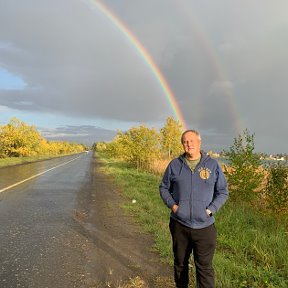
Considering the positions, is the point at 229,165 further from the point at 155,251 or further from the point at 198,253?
the point at 198,253

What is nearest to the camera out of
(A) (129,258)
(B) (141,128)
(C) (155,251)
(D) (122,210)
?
(A) (129,258)

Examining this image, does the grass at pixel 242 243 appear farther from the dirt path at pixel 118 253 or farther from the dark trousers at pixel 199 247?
the dark trousers at pixel 199 247

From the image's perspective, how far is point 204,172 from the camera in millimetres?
3762

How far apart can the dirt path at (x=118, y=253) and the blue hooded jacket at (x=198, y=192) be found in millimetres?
1203

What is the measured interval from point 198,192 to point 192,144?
1.68 ft

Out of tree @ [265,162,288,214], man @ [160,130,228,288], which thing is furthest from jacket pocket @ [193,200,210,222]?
tree @ [265,162,288,214]

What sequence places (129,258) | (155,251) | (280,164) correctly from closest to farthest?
(129,258) < (155,251) < (280,164)

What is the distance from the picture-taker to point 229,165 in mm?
10664

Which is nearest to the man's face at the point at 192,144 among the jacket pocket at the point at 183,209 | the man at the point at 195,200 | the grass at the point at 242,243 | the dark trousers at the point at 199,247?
the man at the point at 195,200

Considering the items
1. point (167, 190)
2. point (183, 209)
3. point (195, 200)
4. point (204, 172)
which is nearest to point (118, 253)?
point (167, 190)

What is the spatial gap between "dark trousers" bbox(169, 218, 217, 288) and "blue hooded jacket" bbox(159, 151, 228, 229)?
82 mm

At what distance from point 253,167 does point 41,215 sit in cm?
587

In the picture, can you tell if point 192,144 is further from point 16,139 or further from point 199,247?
point 16,139

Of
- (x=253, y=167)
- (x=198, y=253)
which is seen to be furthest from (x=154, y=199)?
(x=198, y=253)
